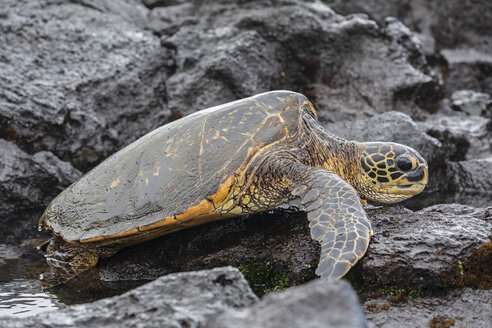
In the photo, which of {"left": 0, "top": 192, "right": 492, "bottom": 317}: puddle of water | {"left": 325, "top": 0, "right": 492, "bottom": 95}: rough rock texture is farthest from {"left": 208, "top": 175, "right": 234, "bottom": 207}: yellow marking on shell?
{"left": 325, "top": 0, "right": 492, "bottom": 95}: rough rock texture

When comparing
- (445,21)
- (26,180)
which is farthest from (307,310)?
(445,21)

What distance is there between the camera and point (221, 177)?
4.27 metres

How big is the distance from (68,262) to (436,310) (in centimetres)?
350

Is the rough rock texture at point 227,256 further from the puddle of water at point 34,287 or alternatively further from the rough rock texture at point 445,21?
the rough rock texture at point 445,21

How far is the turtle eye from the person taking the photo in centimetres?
459

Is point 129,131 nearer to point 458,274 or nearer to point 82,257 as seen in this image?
point 82,257

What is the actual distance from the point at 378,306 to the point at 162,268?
6.83ft

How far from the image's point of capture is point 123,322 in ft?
8.21

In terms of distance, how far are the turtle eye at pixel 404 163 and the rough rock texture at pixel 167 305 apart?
2.55m

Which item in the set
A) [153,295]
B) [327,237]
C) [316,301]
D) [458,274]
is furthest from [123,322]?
[458,274]

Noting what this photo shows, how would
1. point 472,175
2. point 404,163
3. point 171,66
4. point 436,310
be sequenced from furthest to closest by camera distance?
point 171,66
point 472,175
point 404,163
point 436,310

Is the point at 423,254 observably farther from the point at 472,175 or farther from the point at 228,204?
the point at 472,175

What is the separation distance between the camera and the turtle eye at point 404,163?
459 centimetres

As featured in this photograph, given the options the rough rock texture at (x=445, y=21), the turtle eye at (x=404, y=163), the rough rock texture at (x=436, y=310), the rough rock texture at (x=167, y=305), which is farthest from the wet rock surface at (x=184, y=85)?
the rough rock texture at (x=445, y=21)
